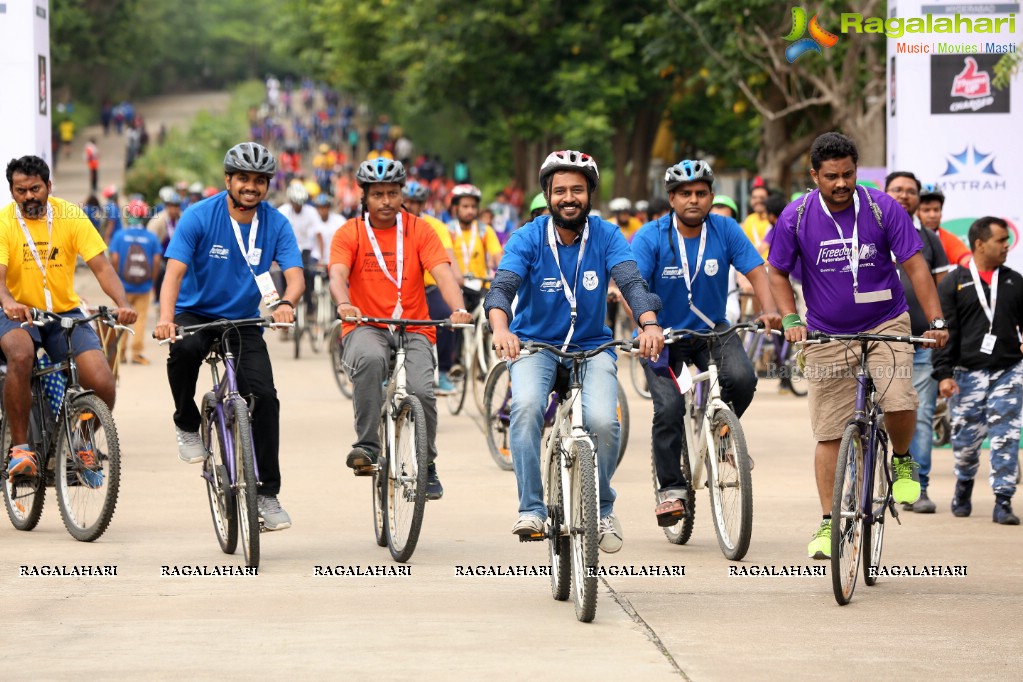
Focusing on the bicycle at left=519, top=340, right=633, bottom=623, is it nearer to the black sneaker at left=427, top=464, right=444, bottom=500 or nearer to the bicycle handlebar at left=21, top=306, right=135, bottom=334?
the black sneaker at left=427, top=464, right=444, bottom=500

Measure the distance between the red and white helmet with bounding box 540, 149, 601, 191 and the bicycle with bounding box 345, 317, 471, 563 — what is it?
3.98 ft

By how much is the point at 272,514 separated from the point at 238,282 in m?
1.22

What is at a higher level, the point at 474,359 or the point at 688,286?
the point at 688,286

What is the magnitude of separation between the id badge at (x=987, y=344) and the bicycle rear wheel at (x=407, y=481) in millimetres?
3648

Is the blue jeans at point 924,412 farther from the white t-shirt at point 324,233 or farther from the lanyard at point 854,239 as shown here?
the white t-shirt at point 324,233

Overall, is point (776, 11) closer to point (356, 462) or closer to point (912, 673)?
A: point (356, 462)

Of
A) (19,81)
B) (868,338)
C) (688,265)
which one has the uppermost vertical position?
(19,81)

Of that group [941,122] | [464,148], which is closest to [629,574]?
[941,122]

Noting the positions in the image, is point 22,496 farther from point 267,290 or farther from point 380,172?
point 380,172

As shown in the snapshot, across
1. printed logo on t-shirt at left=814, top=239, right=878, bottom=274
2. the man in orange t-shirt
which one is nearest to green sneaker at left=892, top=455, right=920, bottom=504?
printed logo on t-shirt at left=814, top=239, right=878, bottom=274

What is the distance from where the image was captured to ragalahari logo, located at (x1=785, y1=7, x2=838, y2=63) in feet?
77.0

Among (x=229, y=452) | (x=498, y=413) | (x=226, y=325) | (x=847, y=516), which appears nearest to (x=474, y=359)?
(x=498, y=413)

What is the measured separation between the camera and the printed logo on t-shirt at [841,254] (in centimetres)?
835

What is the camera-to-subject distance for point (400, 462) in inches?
350
